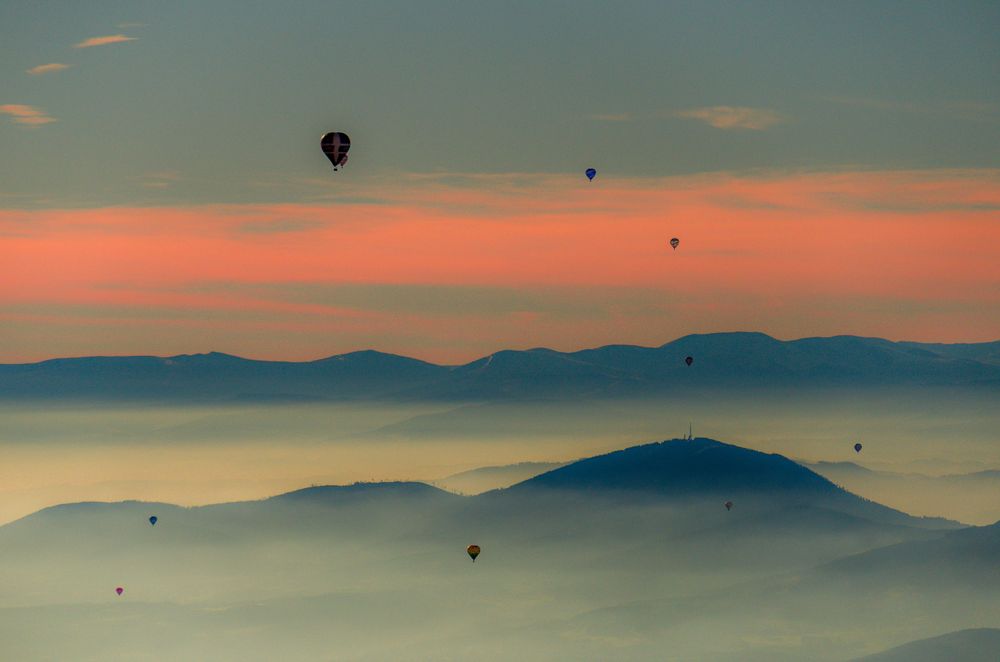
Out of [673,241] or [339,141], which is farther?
[673,241]
